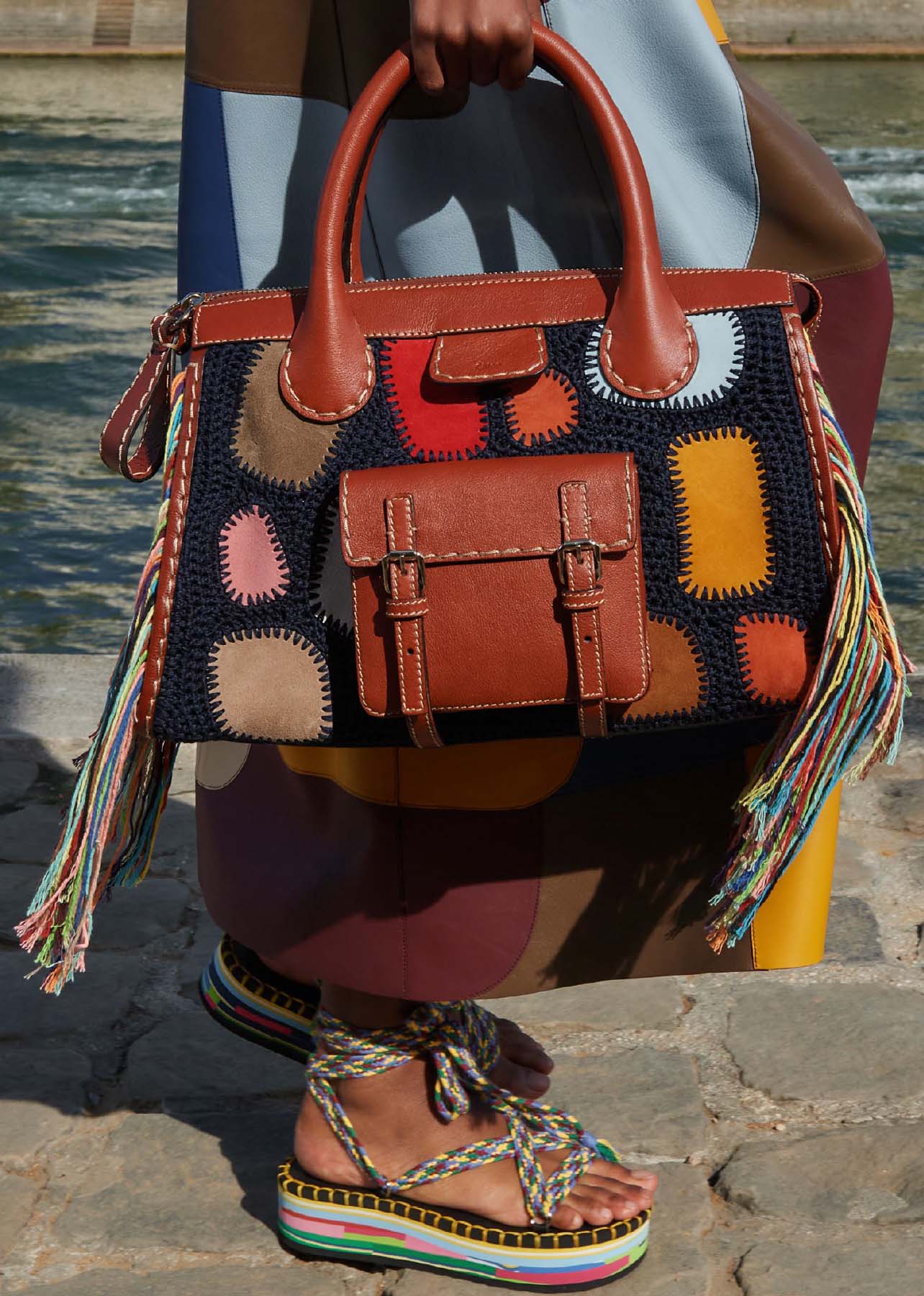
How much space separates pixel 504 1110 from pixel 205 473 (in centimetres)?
76

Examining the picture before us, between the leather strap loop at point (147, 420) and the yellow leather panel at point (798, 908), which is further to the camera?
the yellow leather panel at point (798, 908)

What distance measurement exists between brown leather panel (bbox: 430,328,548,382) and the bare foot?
737mm

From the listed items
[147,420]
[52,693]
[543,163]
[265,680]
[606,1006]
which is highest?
[543,163]

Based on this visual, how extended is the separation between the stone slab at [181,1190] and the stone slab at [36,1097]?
74 mm

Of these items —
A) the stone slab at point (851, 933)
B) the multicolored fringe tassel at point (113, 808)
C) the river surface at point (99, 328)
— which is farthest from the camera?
the river surface at point (99, 328)

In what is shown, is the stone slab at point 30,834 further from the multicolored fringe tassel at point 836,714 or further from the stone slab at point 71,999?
the multicolored fringe tassel at point 836,714

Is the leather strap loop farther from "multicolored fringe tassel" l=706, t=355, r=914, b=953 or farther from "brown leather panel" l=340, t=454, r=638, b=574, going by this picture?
"multicolored fringe tassel" l=706, t=355, r=914, b=953

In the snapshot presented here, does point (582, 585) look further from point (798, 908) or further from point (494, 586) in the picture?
point (798, 908)

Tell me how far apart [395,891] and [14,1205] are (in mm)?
583

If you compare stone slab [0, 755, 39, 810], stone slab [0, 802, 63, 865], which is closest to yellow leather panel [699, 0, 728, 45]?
stone slab [0, 802, 63, 865]

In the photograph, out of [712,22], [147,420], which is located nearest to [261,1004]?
[147,420]

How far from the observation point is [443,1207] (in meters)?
1.66

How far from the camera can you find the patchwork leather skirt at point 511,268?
1.48 meters

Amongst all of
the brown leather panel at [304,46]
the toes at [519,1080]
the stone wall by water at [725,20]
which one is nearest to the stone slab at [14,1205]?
the toes at [519,1080]
